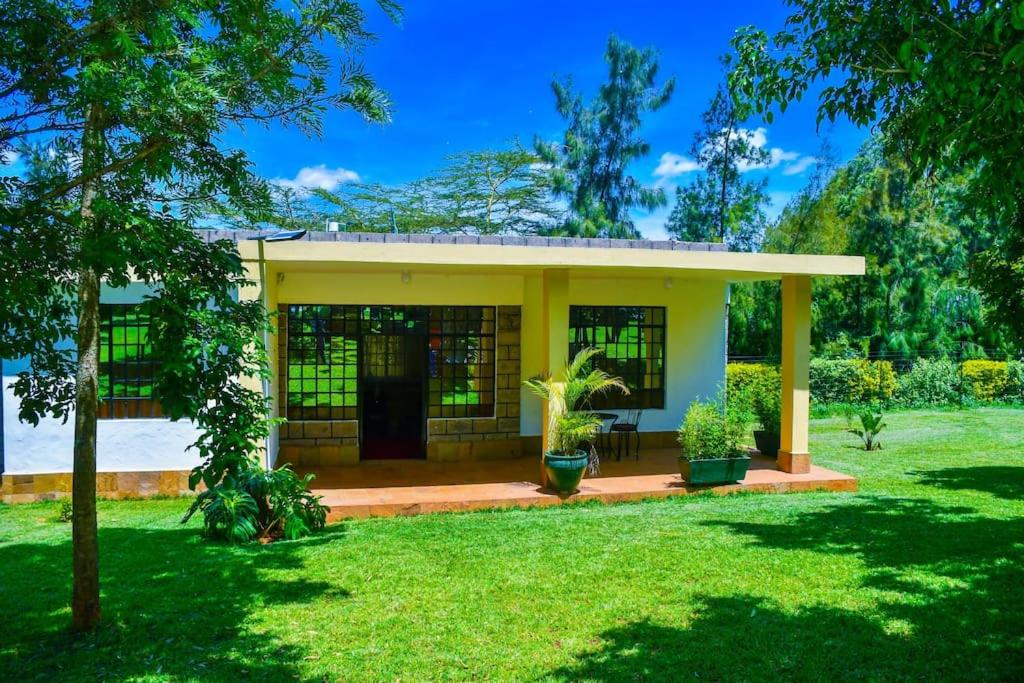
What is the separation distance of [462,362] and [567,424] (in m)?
3.12

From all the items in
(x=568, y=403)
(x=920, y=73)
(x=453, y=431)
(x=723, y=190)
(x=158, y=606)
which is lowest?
(x=158, y=606)

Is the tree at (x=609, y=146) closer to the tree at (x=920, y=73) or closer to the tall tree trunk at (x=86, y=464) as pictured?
the tree at (x=920, y=73)

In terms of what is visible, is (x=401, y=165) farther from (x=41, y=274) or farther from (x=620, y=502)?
(x=41, y=274)

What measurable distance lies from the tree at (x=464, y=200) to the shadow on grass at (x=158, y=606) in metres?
23.8

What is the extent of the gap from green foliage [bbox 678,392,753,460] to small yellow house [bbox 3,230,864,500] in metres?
1.09

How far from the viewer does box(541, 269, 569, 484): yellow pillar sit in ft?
29.8

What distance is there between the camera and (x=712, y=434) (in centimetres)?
954

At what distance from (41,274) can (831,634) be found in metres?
5.57

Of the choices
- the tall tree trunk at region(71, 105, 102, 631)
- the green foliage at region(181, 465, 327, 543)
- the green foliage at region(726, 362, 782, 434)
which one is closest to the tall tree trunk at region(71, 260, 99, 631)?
the tall tree trunk at region(71, 105, 102, 631)

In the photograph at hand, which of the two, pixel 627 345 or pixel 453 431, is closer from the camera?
pixel 453 431

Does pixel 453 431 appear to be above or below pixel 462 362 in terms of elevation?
below

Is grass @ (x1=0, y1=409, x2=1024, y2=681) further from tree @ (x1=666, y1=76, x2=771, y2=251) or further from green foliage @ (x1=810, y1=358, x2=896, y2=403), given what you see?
tree @ (x1=666, y1=76, x2=771, y2=251)

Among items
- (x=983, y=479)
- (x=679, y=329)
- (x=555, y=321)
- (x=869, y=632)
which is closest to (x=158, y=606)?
(x=869, y=632)

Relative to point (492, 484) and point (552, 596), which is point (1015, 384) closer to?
point (492, 484)
